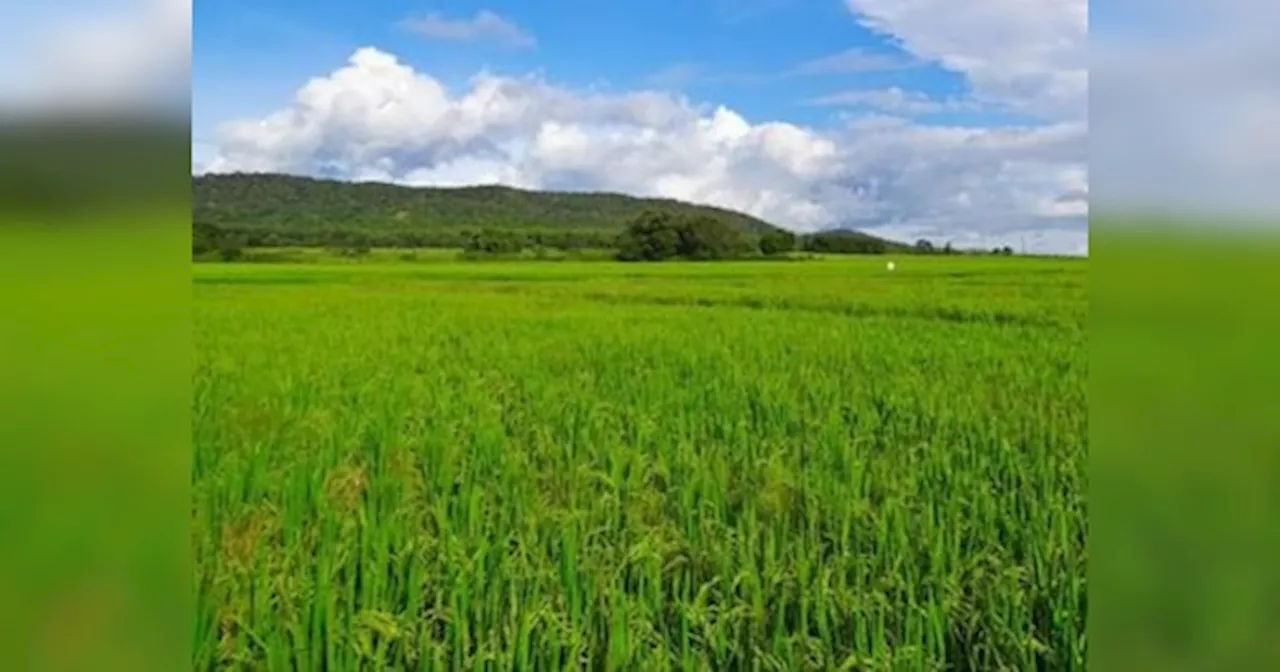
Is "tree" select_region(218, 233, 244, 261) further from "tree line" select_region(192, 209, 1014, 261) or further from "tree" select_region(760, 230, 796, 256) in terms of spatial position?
"tree" select_region(760, 230, 796, 256)

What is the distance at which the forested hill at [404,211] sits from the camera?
1.40 metres

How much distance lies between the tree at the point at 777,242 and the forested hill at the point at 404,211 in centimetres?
1

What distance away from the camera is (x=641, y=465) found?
4.92 ft

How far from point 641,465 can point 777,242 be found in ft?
1.24

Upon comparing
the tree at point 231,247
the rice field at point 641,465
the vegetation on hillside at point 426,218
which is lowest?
the rice field at point 641,465

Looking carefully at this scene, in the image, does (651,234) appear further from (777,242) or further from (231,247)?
(231,247)

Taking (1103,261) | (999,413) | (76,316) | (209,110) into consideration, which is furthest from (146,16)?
(999,413)

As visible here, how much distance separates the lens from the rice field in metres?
1.29

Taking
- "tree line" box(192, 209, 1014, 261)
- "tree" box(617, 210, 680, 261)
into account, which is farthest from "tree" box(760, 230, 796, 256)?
"tree" box(617, 210, 680, 261)

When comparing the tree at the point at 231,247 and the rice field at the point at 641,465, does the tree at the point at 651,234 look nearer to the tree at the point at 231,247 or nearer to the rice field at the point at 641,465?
the rice field at the point at 641,465

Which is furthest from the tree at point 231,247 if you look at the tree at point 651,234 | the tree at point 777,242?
the tree at point 777,242

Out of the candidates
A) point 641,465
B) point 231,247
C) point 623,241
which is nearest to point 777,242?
point 623,241

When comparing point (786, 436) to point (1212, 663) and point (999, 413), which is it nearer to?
point (999, 413)

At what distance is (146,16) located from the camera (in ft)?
3.84
